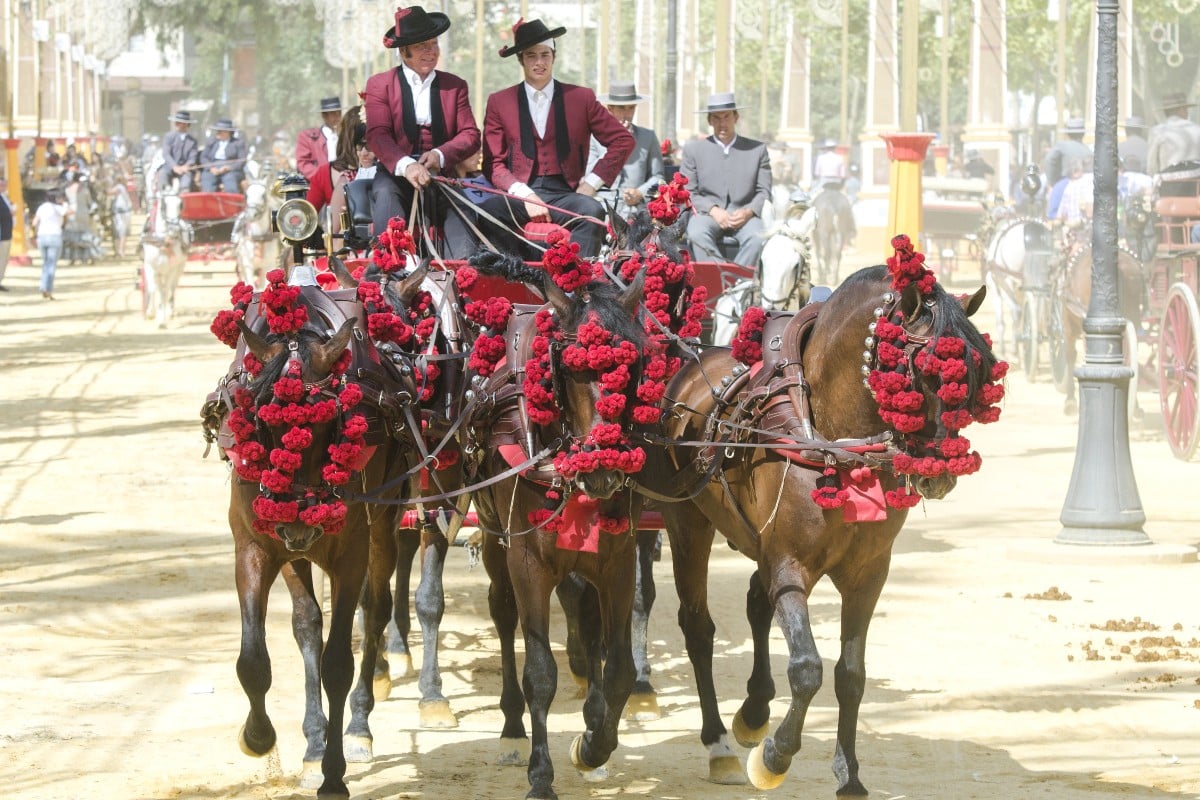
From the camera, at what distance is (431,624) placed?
892cm

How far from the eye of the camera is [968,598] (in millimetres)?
11414

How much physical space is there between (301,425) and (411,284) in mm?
1582

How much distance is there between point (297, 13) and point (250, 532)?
213ft

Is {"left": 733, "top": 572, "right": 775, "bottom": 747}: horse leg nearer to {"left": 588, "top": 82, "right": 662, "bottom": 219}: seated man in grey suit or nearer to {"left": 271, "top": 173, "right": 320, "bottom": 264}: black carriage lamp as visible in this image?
{"left": 271, "top": 173, "right": 320, "bottom": 264}: black carriage lamp

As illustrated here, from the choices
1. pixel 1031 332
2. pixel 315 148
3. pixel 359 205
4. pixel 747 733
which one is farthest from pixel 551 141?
pixel 1031 332

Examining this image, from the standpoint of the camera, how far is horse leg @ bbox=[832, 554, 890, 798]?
7.05 m

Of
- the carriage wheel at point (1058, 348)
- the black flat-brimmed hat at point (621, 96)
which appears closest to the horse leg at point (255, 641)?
the black flat-brimmed hat at point (621, 96)

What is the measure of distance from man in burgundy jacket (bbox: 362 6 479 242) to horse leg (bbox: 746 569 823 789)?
10.9ft

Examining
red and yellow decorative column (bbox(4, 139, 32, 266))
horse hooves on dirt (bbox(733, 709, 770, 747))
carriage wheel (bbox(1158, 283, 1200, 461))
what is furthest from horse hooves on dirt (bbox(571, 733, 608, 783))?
red and yellow decorative column (bbox(4, 139, 32, 266))

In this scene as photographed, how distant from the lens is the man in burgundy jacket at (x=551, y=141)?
952 cm

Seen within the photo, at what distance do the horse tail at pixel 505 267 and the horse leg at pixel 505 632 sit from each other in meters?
0.90

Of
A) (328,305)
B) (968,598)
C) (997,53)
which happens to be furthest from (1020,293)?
(997,53)

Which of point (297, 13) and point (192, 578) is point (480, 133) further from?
point (297, 13)

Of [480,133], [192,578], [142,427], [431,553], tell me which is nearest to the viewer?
[431,553]
